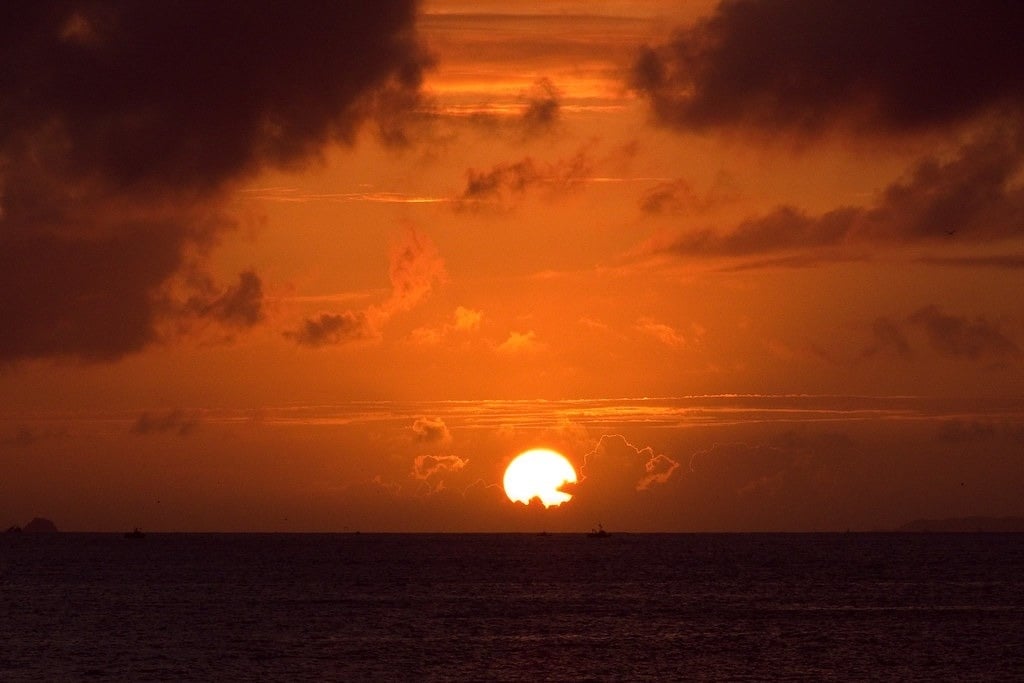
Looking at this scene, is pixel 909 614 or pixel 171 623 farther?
pixel 909 614

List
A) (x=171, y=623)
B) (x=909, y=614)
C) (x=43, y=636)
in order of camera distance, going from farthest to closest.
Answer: (x=909, y=614) → (x=171, y=623) → (x=43, y=636)

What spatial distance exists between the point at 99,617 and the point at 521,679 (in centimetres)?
5784

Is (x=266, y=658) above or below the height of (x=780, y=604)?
below

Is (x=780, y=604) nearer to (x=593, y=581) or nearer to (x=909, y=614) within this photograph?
(x=909, y=614)

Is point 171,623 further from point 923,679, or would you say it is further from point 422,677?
point 923,679

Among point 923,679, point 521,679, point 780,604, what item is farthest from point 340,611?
point 923,679

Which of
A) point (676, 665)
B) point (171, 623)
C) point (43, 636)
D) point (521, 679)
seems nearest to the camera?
point (521, 679)

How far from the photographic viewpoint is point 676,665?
91.6 meters

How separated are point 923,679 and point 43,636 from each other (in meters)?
66.9

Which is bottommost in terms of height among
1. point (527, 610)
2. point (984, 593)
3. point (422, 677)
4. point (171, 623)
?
point (422, 677)

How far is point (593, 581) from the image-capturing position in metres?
195

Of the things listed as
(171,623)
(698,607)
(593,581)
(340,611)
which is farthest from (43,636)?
(593,581)

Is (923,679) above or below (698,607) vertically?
below

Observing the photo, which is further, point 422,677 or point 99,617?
point 99,617
